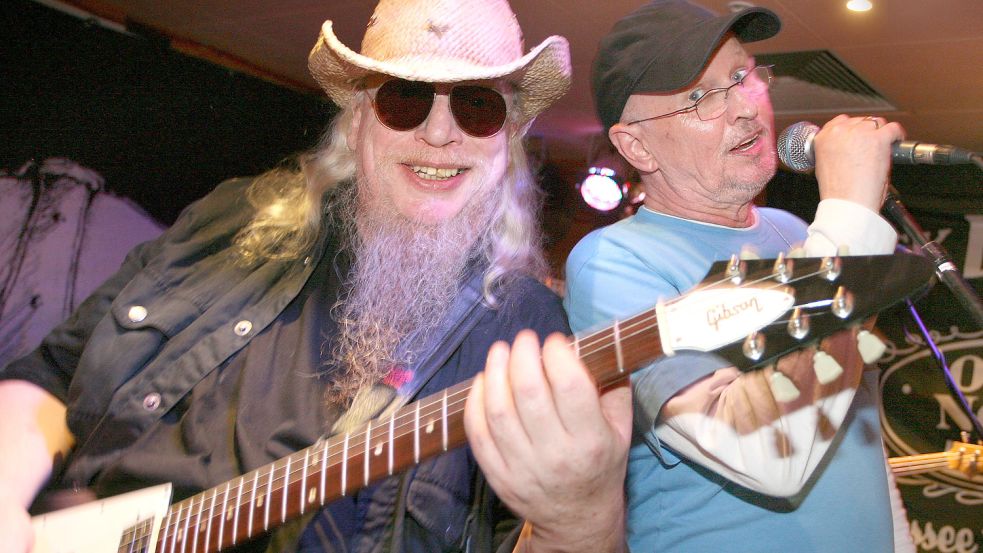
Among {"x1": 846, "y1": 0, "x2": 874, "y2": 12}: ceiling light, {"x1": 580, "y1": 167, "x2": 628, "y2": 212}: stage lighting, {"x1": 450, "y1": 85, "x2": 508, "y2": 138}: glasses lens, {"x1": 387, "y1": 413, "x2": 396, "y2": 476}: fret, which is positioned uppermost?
{"x1": 450, "y1": 85, "x2": 508, "y2": 138}: glasses lens

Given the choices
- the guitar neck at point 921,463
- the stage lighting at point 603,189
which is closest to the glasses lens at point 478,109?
the guitar neck at point 921,463

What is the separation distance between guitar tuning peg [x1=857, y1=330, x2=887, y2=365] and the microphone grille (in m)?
0.78

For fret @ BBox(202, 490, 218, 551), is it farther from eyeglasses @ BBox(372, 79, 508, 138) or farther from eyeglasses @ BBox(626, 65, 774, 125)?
eyeglasses @ BBox(626, 65, 774, 125)

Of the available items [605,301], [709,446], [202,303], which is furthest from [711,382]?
[202,303]

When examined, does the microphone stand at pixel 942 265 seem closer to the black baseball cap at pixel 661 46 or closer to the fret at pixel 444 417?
the black baseball cap at pixel 661 46

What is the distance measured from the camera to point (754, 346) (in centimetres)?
94

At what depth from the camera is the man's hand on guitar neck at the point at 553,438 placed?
3.50ft

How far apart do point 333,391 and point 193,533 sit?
45 cm

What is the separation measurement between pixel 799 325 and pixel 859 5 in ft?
12.9

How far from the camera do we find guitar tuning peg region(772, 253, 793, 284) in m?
0.94

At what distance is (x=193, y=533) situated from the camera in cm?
151

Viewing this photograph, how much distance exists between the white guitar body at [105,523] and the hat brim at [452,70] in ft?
4.19

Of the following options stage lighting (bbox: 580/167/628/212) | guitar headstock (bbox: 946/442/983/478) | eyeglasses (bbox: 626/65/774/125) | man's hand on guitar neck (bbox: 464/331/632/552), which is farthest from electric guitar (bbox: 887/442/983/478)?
stage lighting (bbox: 580/167/628/212)

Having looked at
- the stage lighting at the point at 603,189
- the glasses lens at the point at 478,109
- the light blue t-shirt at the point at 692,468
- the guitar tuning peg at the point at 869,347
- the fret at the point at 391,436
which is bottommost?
the stage lighting at the point at 603,189
